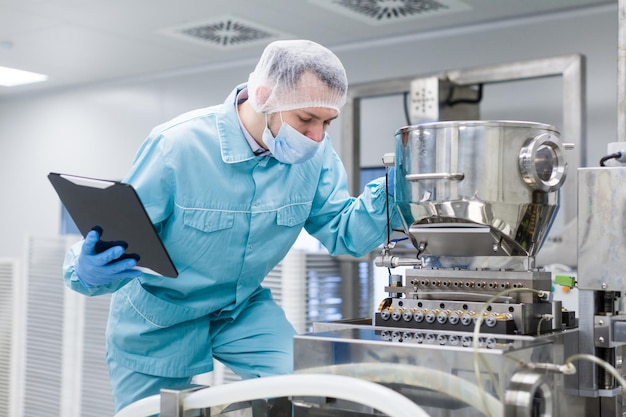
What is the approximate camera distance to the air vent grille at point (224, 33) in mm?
4113

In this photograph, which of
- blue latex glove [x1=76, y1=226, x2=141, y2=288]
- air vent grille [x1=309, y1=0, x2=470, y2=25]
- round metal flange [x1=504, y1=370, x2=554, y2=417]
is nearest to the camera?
round metal flange [x1=504, y1=370, x2=554, y2=417]

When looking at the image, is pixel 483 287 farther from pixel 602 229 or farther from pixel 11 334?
pixel 11 334

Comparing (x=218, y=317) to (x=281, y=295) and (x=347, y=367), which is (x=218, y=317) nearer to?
(x=347, y=367)

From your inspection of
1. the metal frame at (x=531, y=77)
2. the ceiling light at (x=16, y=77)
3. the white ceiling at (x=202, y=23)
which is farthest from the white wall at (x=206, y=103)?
the metal frame at (x=531, y=77)

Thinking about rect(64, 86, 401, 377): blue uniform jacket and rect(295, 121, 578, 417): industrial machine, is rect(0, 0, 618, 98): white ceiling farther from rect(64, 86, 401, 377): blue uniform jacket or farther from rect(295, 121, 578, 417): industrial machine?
rect(295, 121, 578, 417): industrial machine

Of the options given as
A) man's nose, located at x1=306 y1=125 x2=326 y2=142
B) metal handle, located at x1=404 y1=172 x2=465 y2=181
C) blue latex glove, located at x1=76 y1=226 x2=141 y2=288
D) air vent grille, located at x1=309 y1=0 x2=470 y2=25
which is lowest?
blue latex glove, located at x1=76 y1=226 x2=141 y2=288

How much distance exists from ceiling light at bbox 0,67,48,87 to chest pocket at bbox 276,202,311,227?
4.20 meters

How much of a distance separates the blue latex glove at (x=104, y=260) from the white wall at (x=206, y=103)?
111 inches

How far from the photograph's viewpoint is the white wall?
148 inches

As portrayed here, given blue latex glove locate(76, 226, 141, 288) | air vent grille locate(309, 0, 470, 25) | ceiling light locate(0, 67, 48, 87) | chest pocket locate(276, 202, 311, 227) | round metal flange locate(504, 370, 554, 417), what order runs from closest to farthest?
round metal flange locate(504, 370, 554, 417)
blue latex glove locate(76, 226, 141, 288)
chest pocket locate(276, 202, 311, 227)
air vent grille locate(309, 0, 470, 25)
ceiling light locate(0, 67, 48, 87)

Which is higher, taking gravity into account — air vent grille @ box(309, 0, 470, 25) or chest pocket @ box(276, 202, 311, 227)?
air vent grille @ box(309, 0, 470, 25)

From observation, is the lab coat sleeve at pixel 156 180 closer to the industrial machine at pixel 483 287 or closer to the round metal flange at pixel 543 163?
the industrial machine at pixel 483 287

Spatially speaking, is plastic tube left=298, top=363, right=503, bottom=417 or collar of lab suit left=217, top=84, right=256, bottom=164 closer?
plastic tube left=298, top=363, right=503, bottom=417

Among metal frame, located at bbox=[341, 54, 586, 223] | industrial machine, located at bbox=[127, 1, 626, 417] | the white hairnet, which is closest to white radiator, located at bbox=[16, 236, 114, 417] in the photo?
metal frame, located at bbox=[341, 54, 586, 223]
